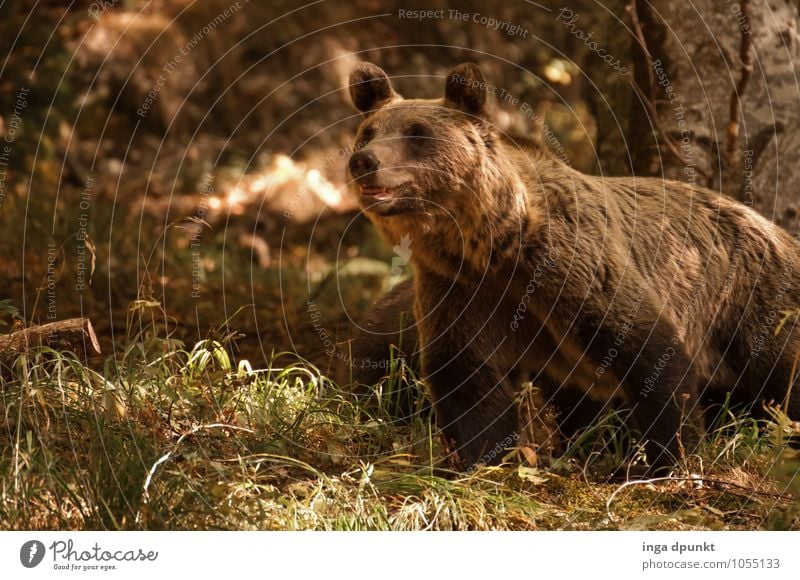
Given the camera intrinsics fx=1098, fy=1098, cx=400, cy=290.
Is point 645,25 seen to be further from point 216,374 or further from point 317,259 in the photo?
point 317,259

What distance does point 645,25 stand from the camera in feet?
23.4

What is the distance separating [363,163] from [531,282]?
102cm

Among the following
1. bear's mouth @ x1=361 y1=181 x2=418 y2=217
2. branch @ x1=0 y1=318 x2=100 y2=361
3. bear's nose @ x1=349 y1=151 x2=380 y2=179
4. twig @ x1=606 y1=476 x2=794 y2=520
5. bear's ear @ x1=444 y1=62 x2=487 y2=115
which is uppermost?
bear's ear @ x1=444 y1=62 x2=487 y2=115

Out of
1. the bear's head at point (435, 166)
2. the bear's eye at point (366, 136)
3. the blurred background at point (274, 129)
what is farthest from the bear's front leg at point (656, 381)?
the blurred background at point (274, 129)

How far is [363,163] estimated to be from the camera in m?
5.22

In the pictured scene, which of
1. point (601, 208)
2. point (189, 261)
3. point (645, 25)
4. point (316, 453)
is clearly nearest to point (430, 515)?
point (316, 453)

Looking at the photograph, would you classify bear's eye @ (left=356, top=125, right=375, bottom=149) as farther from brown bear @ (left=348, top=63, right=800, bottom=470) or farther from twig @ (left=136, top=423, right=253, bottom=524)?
twig @ (left=136, top=423, right=253, bottom=524)

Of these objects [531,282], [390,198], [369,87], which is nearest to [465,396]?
[531,282]

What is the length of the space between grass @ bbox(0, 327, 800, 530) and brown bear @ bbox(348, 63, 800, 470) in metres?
0.31

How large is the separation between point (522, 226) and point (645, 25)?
2323 mm

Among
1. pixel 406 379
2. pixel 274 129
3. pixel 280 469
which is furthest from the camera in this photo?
pixel 274 129

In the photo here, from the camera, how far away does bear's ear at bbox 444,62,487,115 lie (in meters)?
5.54

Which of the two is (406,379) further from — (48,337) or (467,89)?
(48,337)

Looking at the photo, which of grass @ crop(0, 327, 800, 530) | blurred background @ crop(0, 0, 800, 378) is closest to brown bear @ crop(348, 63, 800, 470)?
grass @ crop(0, 327, 800, 530)
